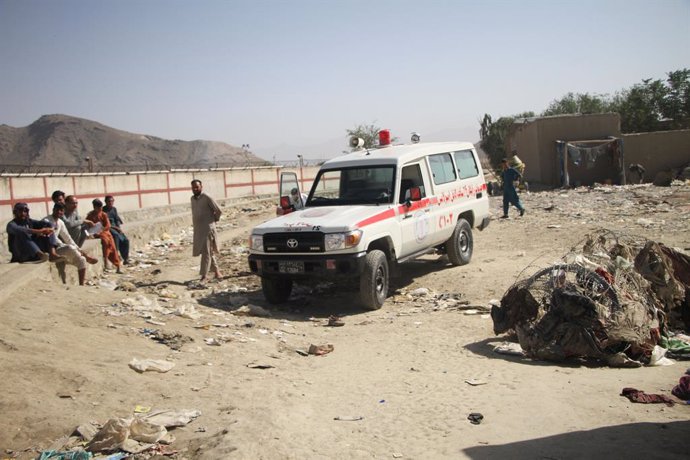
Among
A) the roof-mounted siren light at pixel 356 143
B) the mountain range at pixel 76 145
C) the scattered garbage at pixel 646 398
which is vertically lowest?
the scattered garbage at pixel 646 398

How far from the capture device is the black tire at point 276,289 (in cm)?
844

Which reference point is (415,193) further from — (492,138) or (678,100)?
(492,138)

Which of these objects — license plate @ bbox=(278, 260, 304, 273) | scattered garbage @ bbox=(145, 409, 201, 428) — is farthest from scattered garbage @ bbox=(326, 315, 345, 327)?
scattered garbage @ bbox=(145, 409, 201, 428)

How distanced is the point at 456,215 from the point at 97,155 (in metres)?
69.1

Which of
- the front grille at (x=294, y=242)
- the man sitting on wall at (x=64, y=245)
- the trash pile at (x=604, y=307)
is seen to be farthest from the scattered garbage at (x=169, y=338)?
the man sitting on wall at (x=64, y=245)

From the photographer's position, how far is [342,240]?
24.6 feet

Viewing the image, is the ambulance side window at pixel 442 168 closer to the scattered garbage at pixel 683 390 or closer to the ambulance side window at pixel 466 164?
the ambulance side window at pixel 466 164

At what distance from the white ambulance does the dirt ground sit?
26.0 inches

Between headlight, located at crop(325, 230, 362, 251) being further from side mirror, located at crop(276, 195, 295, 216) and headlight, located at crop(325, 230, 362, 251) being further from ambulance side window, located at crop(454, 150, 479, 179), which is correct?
ambulance side window, located at crop(454, 150, 479, 179)

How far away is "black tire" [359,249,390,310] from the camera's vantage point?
25.4 ft

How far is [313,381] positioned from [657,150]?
23.2 m

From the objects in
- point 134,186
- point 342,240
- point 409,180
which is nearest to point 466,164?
point 409,180

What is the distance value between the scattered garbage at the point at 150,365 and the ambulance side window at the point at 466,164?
668 centimetres

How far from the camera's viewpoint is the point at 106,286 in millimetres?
9562
